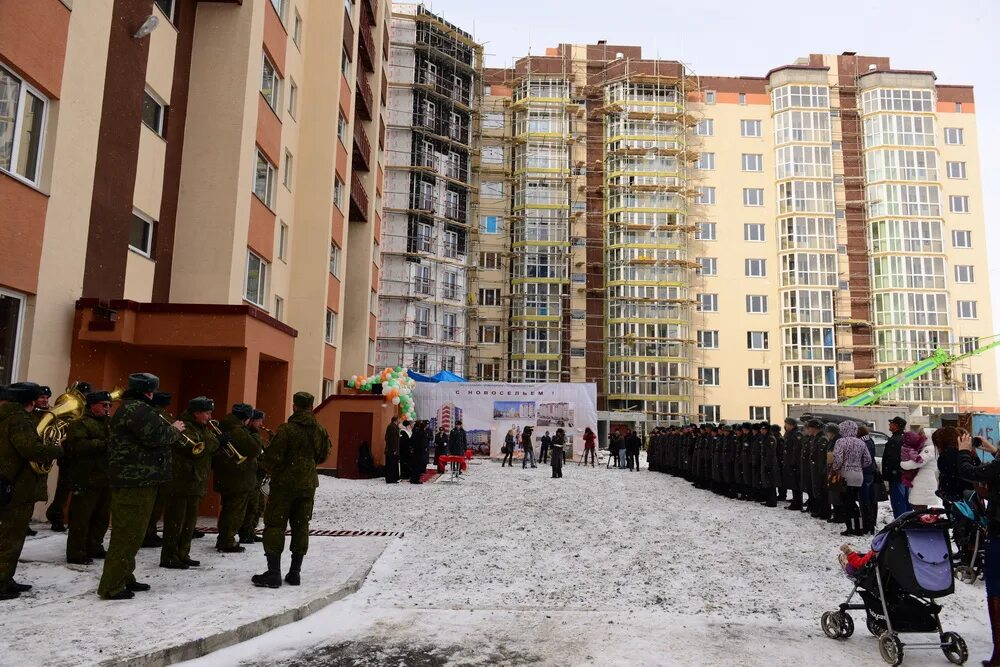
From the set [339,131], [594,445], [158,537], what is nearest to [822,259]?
[594,445]

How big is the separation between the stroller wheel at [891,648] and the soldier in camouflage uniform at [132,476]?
20.7 ft

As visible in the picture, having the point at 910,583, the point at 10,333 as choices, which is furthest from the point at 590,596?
the point at 10,333

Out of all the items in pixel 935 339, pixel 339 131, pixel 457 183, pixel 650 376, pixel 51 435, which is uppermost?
pixel 457 183

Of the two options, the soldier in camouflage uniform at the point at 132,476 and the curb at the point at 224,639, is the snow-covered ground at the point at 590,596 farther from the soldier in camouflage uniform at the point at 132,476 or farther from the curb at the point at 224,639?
the soldier in camouflage uniform at the point at 132,476

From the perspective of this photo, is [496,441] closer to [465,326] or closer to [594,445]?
[594,445]

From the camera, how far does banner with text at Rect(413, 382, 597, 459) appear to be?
31656 mm

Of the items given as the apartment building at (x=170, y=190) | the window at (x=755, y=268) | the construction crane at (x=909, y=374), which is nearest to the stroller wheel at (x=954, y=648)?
the apartment building at (x=170, y=190)

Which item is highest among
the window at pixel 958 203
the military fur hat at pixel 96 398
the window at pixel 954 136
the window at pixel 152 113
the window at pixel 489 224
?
the window at pixel 954 136

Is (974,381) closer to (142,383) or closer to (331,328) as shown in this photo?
(331,328)

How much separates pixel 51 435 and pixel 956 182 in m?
63.7

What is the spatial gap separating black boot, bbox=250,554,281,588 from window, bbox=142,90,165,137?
10.3 metres

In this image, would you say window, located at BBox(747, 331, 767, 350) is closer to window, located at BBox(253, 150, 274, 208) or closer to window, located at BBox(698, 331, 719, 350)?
window, located at BBox(698, 331, 719, 350)

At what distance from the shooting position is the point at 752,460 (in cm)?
1659

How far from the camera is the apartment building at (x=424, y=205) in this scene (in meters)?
45.6
